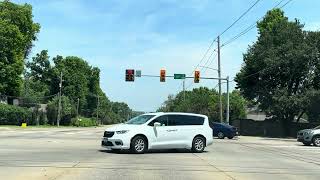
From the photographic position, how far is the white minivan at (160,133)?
23.5 metres

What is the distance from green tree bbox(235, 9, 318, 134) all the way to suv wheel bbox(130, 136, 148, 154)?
128 ft

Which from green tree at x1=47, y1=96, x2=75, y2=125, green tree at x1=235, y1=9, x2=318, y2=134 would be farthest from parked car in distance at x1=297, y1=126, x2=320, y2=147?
green tree at x1=47, y1=96, x2=75, y2=125

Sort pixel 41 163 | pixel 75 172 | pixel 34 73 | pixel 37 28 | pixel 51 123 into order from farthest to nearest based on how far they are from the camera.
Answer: pixel 34 73 → pixel 51 123 → pixel 37 28 → pixel 41 163 → pixel 75 172

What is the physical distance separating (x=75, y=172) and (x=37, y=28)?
82.9 meters

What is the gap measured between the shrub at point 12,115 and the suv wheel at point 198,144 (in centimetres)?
6445

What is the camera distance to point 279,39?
6506cm

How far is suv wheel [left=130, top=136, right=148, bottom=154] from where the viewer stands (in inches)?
925

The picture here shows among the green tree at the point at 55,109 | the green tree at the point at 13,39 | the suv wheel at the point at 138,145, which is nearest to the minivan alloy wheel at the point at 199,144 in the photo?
the suv wheel at the point at 138,145

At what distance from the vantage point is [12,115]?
291ft

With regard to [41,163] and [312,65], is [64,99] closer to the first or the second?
[312,65]

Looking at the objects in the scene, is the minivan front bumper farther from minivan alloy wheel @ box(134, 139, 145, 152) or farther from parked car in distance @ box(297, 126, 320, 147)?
minivan alloy wheel @ box(134, 139, 145, 152)

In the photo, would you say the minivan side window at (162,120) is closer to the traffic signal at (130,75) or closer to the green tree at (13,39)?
the traffic signal at (130,75)

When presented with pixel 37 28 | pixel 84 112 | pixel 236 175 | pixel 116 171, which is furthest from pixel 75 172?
pixel 84 112

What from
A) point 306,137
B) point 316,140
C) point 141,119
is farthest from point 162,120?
point 306,137
